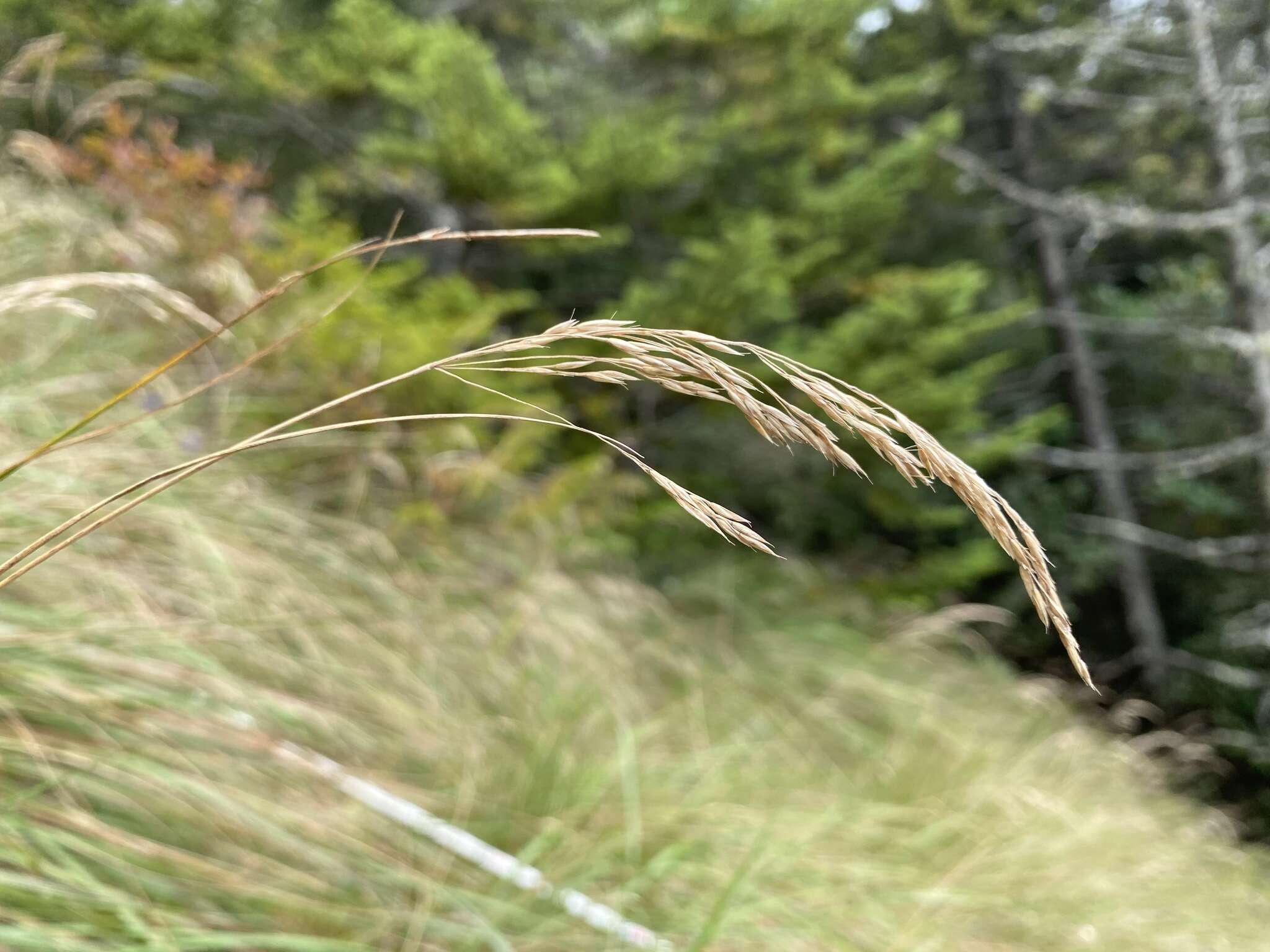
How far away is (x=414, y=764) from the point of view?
148cm

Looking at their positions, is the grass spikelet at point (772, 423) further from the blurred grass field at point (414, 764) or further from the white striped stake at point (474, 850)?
the white striped stake at point (474, 850)

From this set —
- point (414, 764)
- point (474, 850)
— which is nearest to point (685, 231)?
point (414, 764)

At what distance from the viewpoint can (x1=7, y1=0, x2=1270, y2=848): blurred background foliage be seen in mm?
2727

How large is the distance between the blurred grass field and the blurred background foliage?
433 millimetres

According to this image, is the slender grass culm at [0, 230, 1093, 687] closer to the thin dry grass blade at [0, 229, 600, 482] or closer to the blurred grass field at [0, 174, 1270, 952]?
the thin dry grass blade at [0, 229, 600, 482]

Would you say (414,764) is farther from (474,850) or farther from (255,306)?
(255,306)

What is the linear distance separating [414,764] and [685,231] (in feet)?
12.1

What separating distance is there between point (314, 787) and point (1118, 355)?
7.48 metres

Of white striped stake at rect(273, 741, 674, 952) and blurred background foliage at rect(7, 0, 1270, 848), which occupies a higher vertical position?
blurred background foliage at rect(7, 0, 1270, 848)

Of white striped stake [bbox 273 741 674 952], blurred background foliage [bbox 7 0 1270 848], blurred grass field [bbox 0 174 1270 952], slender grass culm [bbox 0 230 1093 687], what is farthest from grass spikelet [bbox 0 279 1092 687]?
blurred background foliage [bbox 7 0 1270 848]

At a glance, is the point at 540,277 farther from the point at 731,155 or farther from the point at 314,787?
the point at 314,787

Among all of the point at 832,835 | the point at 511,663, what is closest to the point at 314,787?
the point at 511,663

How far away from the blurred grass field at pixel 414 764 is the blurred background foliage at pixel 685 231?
0.43m

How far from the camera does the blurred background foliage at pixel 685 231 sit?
273cm
